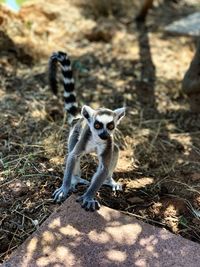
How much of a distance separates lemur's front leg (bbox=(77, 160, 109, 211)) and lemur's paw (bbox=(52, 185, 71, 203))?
0.45ft

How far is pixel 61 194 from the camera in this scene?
396 cm

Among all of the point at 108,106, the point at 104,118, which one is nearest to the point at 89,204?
the point at 104,118

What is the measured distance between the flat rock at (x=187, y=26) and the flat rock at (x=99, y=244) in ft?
13.8

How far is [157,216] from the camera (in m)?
3.94

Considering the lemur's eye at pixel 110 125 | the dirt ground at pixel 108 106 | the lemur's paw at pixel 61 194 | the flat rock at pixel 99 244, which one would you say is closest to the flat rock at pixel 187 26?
the dirt ground at pixel 108 106

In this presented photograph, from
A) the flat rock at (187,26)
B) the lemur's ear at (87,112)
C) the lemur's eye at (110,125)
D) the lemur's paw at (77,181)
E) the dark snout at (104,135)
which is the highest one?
the lemur's ear at (87,112)

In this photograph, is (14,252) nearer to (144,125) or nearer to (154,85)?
(144,125)

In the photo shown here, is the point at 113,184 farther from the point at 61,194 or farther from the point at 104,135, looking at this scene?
the point at 104,135

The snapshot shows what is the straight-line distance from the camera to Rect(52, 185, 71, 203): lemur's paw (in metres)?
3.95

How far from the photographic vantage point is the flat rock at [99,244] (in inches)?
132

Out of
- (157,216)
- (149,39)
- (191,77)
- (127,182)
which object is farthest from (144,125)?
(149,39)

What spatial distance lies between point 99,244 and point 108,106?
2.50 metres

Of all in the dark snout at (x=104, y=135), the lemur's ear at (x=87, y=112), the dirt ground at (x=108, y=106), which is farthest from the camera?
the dirt ground at (x=108, y=106)

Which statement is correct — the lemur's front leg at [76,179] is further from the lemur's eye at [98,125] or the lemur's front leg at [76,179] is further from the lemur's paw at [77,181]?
the lemur's eye at [98,125]
